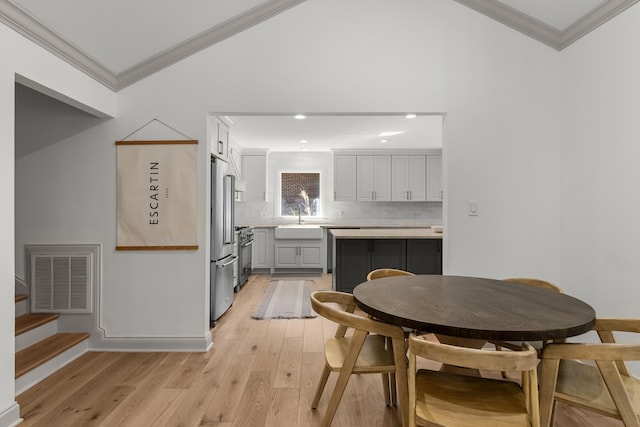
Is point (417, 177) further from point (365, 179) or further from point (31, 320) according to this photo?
point (31, 320)

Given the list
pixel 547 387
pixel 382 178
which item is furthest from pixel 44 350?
pixel 382 178

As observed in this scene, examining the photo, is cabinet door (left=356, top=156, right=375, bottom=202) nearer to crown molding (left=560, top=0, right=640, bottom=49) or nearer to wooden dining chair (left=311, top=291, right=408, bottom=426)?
crown molding (left=560, top=0, right=640, bottom=49)

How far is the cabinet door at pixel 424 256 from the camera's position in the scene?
459 centimetres

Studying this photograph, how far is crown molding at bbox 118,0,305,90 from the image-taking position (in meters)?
3.09

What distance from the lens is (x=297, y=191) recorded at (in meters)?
7.43

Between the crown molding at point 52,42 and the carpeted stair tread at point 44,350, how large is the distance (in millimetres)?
2093

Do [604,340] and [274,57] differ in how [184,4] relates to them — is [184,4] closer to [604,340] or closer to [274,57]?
[274,57]

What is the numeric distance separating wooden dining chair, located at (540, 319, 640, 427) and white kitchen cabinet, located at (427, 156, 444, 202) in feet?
17.8

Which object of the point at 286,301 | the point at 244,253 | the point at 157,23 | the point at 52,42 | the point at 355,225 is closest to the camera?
the point at 52,42

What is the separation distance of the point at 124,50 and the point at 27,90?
0.96 meters

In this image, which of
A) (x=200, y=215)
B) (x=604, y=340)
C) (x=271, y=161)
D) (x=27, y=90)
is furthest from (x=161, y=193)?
(x=271, y=161)

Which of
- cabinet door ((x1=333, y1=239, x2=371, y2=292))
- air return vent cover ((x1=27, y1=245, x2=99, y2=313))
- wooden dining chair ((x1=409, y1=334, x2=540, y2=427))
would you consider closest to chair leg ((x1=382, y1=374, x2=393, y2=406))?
wooden dining chair ((x1=409, y1=334, x2=540, y2=427))

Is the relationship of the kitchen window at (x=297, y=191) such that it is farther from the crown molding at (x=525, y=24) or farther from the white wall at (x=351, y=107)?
the crown molding at (x=525, y=24)

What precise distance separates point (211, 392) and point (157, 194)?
1662mm
